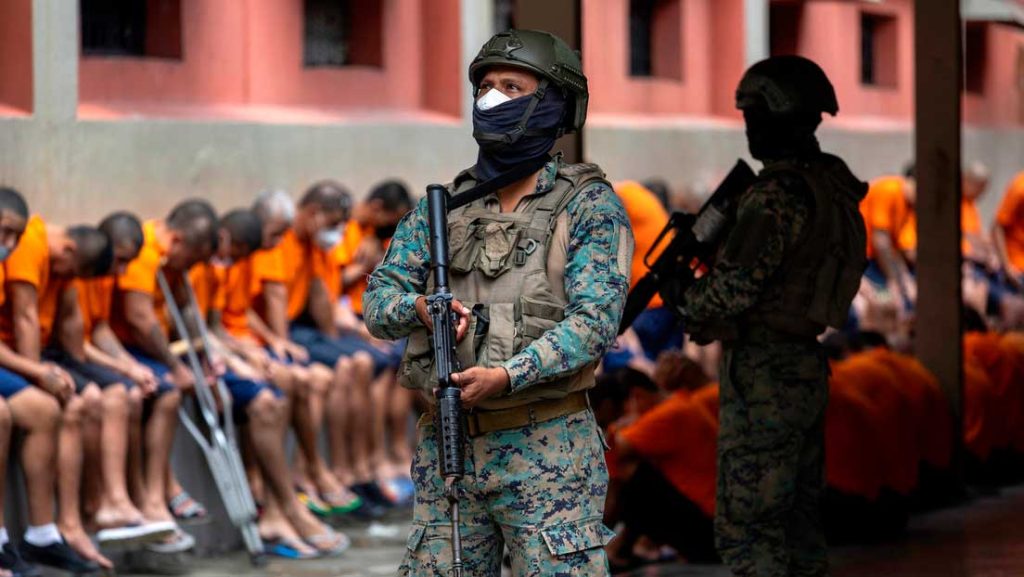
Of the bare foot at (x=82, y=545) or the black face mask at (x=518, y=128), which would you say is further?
the bare foot at (x=82, y=545)

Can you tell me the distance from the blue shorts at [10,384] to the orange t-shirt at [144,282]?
0.98 meters

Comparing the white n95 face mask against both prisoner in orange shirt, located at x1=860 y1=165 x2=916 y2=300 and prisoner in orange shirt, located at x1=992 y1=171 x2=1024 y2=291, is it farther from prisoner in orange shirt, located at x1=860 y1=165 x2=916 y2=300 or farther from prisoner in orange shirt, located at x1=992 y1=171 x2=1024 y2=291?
prisoner in orange shirt, located at x1=992 y1=171 x2=1024 y2=291

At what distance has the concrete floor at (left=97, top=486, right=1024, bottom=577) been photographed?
26.9 feet

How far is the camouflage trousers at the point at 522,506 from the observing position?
4.65 meters

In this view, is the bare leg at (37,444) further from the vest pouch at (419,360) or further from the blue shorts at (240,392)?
the vest pouch at (419,360)

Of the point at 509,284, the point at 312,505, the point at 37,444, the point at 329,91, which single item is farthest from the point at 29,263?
the point at 329,91

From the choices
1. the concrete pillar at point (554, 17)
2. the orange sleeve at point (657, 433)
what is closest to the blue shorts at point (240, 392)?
the orange sleeve at point (657, 433)

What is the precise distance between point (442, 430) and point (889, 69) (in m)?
15.5

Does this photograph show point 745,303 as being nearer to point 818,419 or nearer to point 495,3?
point 818,419

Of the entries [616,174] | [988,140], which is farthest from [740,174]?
[988,140]

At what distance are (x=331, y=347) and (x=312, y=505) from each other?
35.2 inches

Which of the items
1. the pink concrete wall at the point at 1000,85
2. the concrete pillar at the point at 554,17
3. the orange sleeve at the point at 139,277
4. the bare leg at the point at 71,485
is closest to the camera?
the concrete pillar at the point at 554,17

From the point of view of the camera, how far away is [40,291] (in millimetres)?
8375

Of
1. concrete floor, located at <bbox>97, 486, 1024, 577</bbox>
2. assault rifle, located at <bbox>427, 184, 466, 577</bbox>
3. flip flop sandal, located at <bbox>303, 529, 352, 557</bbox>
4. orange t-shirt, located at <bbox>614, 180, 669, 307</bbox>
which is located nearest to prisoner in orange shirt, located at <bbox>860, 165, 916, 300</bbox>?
orange t-shirt, located at <bbox>614, 180, 669, 307</bbox>
